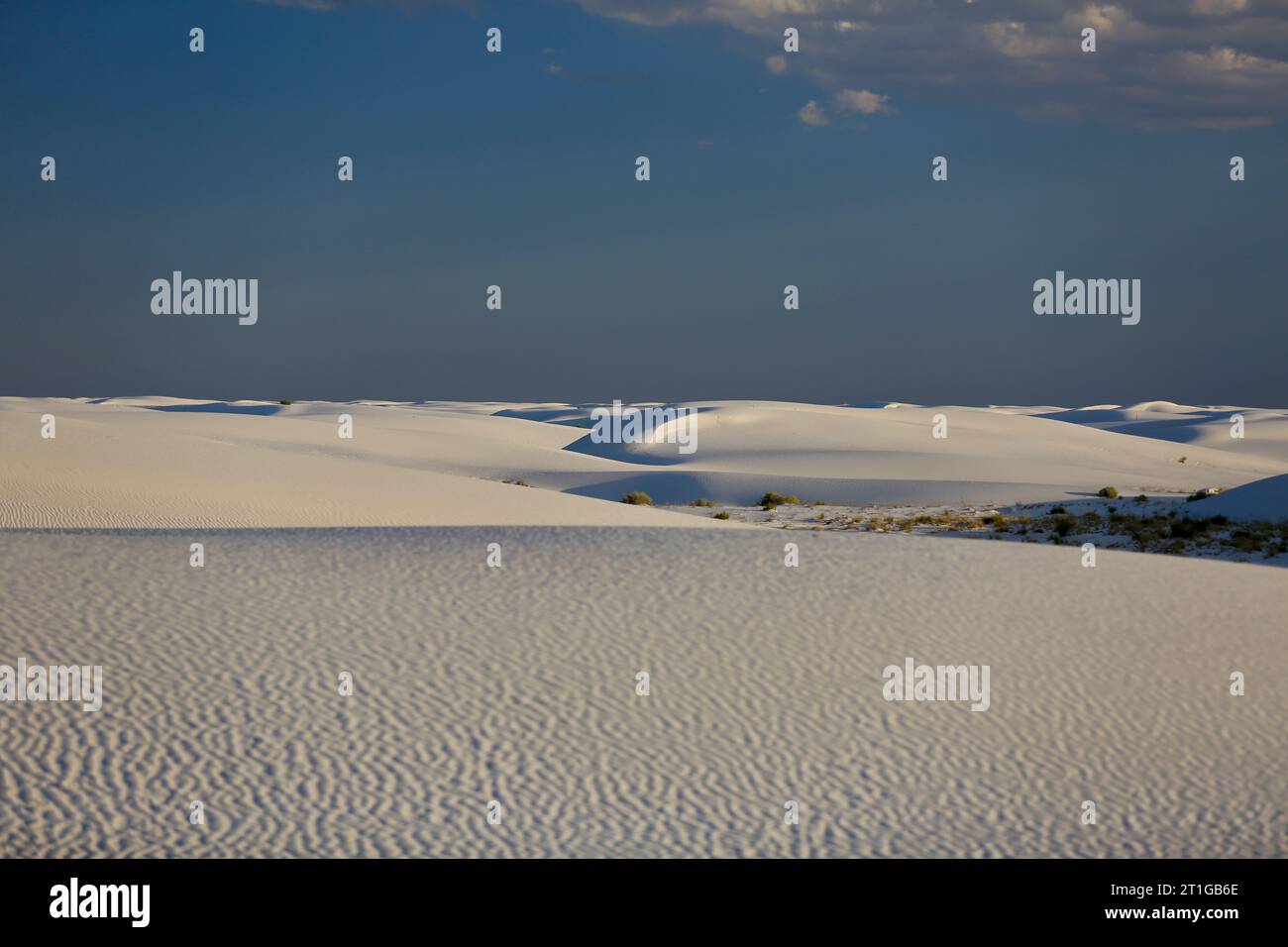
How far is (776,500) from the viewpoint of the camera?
33156mm

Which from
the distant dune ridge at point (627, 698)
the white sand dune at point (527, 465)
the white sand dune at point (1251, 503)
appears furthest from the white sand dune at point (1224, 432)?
the distant dune ridge at point (627, 698)

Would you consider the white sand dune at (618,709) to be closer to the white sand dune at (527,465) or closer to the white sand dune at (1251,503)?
the white sand dune at (527,465)

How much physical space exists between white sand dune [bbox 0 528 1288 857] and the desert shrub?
2084 cm

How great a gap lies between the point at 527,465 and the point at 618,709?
119 ft

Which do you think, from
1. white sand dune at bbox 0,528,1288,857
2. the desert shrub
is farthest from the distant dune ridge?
the desert shrub

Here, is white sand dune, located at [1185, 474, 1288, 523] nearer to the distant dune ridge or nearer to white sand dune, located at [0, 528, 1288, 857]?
the distant dune ridge

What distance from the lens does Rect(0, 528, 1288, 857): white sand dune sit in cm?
636

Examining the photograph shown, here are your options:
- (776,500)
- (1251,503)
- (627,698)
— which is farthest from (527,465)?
(627,698)

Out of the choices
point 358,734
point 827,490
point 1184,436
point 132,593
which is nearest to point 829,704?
point 358,734

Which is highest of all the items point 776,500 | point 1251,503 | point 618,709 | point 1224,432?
Result: point 1224,432

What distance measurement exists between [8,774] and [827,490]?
31.5m

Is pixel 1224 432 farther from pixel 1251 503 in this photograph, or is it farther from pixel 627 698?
pixel 627 698
